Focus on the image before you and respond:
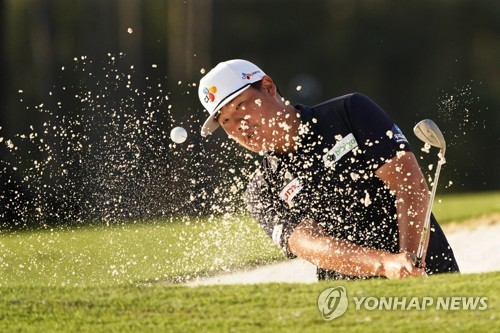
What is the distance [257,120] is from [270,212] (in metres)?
0.34

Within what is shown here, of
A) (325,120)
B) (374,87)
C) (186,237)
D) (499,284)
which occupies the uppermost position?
(325,120)

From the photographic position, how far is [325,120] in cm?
336

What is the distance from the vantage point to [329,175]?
3.36 m

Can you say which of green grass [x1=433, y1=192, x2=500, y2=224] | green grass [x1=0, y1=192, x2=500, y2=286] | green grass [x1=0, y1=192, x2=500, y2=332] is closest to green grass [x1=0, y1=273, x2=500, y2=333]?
green grass [x1=0, y1=192, x2=500, y2=332]

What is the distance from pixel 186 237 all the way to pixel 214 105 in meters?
2.81

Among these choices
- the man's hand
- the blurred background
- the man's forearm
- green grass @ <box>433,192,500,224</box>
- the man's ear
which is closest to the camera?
the man's hand

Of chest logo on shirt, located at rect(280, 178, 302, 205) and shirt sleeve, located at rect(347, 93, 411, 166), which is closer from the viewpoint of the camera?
shirt sleeve, located at rect(347, 93, 411, 166)

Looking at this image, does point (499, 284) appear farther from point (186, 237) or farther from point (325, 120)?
point (186, 237)

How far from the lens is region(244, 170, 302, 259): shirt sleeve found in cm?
342

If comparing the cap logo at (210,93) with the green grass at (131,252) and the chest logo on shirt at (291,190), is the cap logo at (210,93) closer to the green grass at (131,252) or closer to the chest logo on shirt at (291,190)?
the chest logo on shirt at (291,190)

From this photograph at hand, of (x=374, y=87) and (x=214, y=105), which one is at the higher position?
(x=214, y=105)

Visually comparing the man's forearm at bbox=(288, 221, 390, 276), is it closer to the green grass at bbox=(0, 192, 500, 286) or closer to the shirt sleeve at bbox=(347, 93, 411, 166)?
the shirt sleeve at bbox=(347, 93, 411, 166)

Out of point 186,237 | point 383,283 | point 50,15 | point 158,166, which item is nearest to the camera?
point 383,283

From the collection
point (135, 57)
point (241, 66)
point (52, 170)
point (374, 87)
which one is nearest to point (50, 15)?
point (135, 57)
